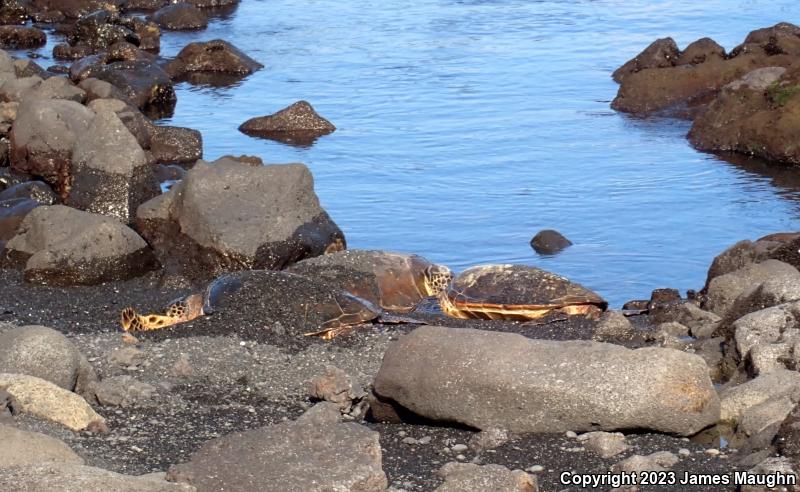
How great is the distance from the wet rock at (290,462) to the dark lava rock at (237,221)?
594 cm

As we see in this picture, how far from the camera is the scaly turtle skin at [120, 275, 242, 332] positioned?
10109 mm

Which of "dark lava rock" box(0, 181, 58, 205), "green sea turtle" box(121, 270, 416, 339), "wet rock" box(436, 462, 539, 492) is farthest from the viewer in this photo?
"dark lava rock" box(0, 181, 58, 205)

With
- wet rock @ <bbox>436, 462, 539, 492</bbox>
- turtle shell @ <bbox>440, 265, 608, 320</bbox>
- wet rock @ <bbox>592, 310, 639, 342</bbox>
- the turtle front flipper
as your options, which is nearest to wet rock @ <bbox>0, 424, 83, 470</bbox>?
wet rock @ <bbox>436, 462, 539, 492</bbox>

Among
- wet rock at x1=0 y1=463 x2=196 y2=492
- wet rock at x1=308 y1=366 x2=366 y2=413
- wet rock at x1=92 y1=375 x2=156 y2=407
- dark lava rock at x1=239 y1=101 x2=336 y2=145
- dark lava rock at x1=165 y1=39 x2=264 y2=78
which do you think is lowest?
dark lava rock at x1=165 y1=39 x2=264 y2=78

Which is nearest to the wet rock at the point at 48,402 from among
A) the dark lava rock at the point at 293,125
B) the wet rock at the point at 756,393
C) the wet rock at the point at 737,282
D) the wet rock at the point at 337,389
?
the wet rock at the point at 337,389

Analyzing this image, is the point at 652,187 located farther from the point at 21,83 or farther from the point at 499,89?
the point at 21,83

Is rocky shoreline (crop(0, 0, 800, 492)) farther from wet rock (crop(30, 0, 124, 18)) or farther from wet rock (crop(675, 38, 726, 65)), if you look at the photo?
wet rock (crop(30, 0, 124, 18))

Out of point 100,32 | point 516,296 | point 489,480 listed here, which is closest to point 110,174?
point 516,296

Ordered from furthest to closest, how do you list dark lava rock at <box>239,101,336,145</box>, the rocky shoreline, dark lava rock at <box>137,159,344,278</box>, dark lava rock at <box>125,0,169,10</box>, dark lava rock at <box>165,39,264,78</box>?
1. dark lava rock at <box>125,0,169,10</box>
2. dark lava rock at <box>165,39,264,78</box>
3. dark lava rock at <box>239,101,336,145</box>
4. dark lava rock at <box>137,159,344,278</box>
5. the rocky shoreline

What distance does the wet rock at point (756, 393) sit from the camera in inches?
304

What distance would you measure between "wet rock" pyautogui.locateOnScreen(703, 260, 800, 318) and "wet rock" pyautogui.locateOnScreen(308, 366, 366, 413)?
13.1ft

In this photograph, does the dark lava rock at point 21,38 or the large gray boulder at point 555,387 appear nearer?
the large gray boulder at point 555,387

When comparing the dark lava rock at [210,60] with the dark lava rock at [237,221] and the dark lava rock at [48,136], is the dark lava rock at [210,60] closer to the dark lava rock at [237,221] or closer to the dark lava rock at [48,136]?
the dark lava rock at [48,136]

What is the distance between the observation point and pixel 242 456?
6.42 m
